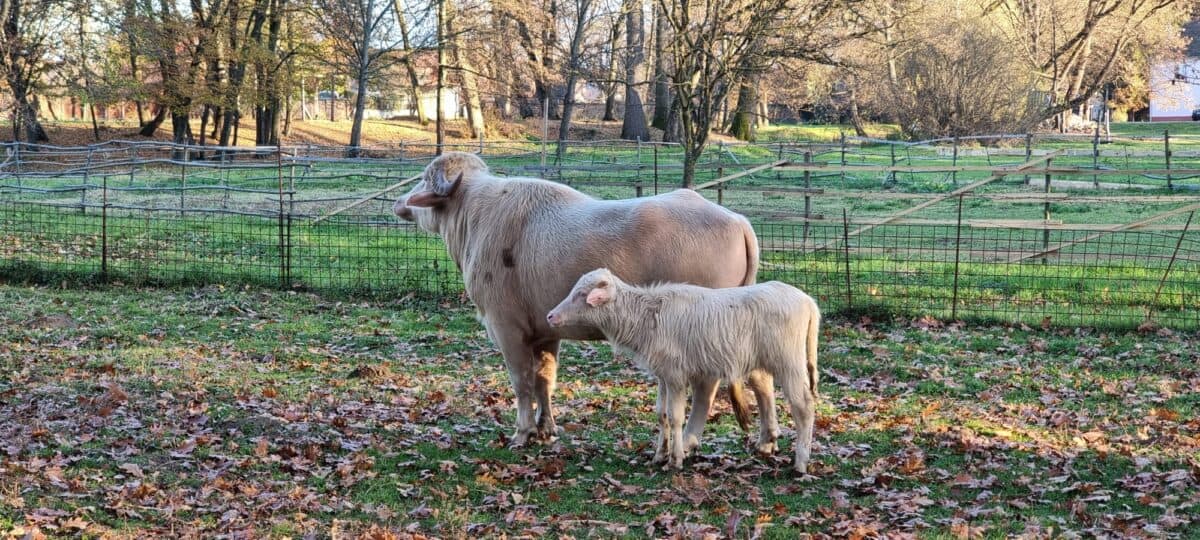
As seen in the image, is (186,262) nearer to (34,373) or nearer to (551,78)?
(34,373)

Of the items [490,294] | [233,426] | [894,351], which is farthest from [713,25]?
[233,426]

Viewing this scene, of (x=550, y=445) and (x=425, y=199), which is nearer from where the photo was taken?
(x=550, y=445)

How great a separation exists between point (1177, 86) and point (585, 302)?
59.7 m

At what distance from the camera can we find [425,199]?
27.8 feet

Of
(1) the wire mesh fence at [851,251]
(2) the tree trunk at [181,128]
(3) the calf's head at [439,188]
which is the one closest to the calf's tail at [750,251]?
(3) the calf's head at [439,188]

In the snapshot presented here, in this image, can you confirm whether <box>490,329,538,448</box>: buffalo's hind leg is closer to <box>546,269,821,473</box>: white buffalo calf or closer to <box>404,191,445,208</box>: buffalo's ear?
<box>546,269,821,473</box>: white buffalo calf

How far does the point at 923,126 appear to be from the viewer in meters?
37.3

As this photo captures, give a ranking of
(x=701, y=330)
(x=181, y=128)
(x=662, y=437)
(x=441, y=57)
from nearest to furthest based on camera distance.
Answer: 1. (x=701, y=330)
2. (x=662, y=437)
3. (x=181, y=128)
4. (x=441, y=57)

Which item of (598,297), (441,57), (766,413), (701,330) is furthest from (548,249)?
(441,57)

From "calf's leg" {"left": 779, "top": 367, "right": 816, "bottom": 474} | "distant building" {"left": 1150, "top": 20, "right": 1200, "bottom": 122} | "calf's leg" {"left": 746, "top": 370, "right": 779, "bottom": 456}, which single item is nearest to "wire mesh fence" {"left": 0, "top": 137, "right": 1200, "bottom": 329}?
"calf's leg" {"left": 746, "top": 370, "right": 779, "bottom": 456}

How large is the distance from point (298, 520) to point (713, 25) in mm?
10277

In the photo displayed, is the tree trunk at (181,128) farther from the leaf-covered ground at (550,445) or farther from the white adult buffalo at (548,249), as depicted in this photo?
the white adult buffalo at (548,249)

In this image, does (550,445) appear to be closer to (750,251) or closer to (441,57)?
(750,251)

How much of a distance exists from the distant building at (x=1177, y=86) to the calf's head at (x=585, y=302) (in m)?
47.5
